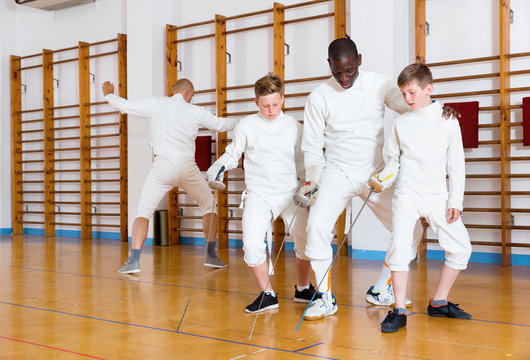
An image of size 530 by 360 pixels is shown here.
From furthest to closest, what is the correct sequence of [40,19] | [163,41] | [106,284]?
[40,19]
[163,41]
[106,284]

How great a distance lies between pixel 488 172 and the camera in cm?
511

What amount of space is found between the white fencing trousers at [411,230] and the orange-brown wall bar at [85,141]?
5.85 m

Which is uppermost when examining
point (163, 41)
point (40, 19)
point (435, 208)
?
point (40, 19)

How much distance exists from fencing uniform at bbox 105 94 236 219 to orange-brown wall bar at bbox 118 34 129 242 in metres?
2.59

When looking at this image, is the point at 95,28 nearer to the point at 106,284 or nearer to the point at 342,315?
the point at 106,284

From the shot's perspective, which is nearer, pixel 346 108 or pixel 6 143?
pixel 346 108

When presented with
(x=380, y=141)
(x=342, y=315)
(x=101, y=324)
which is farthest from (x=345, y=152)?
(x=101, y=324)

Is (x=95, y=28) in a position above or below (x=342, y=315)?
above

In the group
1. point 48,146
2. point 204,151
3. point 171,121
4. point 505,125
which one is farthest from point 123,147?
point 505,125

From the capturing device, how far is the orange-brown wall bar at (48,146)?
840 centimetres

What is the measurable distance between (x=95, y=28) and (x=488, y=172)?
550 centimetres

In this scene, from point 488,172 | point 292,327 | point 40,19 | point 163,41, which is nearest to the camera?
point 292,327

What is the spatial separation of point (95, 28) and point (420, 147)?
633 centimetres

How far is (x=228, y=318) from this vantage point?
9.83ft
